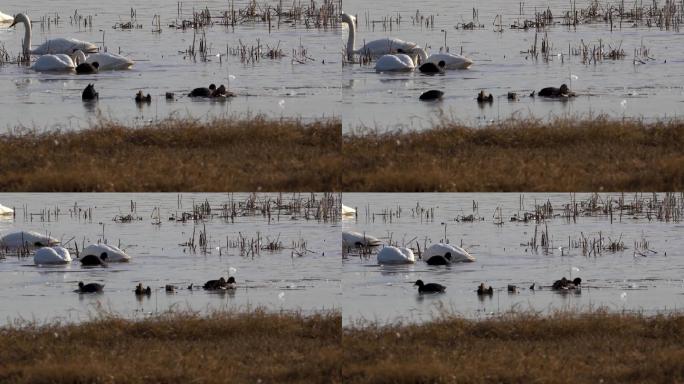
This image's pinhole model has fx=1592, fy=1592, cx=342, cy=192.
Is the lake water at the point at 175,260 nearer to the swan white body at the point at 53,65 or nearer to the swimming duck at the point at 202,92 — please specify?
the swimming duck at the point at 202,92

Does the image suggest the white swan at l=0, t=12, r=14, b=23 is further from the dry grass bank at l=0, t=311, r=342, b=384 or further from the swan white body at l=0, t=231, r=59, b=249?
the dry grass bank at l=0, t=311, r=342, b=384

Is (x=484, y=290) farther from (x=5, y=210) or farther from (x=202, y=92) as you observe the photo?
(x=5, y=210)

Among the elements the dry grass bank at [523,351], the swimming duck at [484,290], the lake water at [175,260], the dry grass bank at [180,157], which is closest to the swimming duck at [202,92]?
the lake water at [175,260]

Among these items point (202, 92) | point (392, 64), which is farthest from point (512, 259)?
point (202, 92)

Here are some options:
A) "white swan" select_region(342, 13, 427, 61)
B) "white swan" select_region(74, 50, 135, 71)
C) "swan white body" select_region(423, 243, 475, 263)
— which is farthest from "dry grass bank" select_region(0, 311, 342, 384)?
"white swan" select_region(342, 13, 427, 61)

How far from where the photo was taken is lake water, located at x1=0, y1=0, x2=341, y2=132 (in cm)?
2323

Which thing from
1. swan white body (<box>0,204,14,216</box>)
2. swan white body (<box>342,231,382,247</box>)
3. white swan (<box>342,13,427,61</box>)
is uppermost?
white swan (<box>342,13,427,61</box>)

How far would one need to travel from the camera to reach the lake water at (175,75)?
2323cm

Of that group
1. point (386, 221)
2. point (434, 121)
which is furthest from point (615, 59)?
point (434, 121)

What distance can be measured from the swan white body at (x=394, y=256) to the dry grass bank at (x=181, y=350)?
4.36 m

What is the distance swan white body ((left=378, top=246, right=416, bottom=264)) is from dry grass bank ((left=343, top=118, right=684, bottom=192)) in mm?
3023

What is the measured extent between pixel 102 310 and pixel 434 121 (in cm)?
521

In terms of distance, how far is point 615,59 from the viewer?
29453 millimetres

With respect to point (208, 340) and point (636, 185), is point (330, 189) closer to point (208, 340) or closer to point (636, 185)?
point (208, 340)
